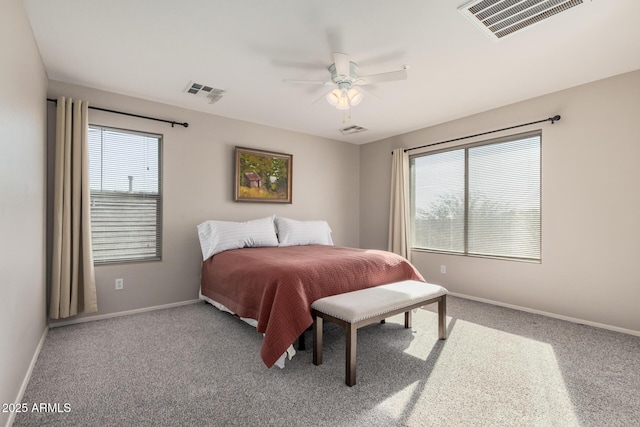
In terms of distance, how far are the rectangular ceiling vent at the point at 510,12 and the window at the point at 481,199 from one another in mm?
1798

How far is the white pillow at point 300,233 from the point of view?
4.14 metres

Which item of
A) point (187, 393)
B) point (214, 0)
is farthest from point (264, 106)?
point (187, 393)

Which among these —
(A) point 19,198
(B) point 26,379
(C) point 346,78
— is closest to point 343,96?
(C) point 346,78

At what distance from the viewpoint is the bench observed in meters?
2.05

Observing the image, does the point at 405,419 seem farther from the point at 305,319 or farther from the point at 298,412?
the point at 305,319

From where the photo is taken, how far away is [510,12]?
80.4 inches

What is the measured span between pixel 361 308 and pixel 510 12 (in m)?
2.16

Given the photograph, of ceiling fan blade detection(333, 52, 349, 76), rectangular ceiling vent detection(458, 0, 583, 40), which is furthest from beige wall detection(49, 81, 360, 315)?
rectangular ceiling vent detection(458, 0, 583, 40)

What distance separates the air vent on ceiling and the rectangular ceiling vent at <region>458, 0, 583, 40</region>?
2407 mm

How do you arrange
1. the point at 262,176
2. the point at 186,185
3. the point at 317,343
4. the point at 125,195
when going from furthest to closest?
the point at 262,176 → the point at 186,185 → the point at 125,195 → the point at 317,343

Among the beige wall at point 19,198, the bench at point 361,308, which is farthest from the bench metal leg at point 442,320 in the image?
the beige wall at point 19,198

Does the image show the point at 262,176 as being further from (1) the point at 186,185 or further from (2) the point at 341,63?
(2) the point at 341,63

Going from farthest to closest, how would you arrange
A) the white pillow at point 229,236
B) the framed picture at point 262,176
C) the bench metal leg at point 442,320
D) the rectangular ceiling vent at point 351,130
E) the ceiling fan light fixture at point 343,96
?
1. the rectangular ceiling vent at point 351,130
2. the framed picture at point 262,176
3. the white pillow at point 229,236
4. the ceiling fan light fixture at point 343,96
5. the bench metal leg at point 442,320

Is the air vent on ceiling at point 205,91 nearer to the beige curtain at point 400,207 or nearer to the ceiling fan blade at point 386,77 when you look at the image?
the ceiling fan blade at point 386,77
